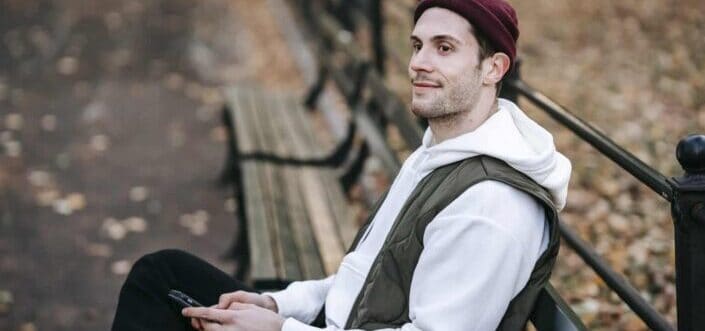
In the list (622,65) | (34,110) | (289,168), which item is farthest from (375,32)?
(622,65)

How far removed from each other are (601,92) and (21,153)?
17.5 ft

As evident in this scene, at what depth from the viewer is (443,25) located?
2.63 meters

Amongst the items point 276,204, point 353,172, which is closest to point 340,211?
point 276,204

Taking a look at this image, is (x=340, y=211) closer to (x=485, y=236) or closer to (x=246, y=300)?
(x=246, y=300)

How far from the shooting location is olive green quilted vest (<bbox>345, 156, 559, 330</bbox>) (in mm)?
2514

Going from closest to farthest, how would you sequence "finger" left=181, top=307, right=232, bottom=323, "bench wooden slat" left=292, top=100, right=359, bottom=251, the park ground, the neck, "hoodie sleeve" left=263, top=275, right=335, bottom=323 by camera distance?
the neck
"finger" left=181, top=307, right=232, bottom=323
"hoodie sleeve" left=263, top=275, right=335, bottom=323
"bench wooden slat" left=292, top=100, right=359, bottom=251
the park ground

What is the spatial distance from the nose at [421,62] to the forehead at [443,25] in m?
0.04

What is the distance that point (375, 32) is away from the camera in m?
7.26

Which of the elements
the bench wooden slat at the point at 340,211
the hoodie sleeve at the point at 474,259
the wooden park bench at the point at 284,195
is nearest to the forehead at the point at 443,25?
the hoodie sleeve at the point at 474,259

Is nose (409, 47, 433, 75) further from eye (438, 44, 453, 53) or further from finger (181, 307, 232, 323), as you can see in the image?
finger (181, 307, 232, 323)

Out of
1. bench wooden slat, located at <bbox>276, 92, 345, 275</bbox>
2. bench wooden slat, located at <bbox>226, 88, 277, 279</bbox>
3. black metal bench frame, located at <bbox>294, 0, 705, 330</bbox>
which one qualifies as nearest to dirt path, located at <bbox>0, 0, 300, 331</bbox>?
bench wooden slat, located at <bbox>226, 88, 277, 279</bbox>

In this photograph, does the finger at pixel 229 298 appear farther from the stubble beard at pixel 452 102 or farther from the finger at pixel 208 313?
→ the stubble beard at pixel 452 102

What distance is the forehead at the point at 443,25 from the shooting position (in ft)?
8.59

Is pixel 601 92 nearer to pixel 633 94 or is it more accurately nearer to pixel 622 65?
pixel 633 94
